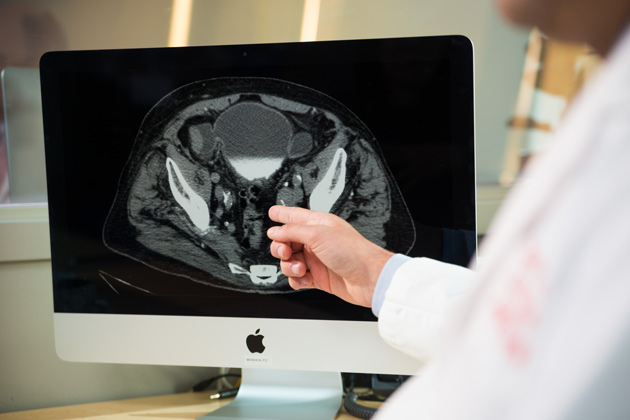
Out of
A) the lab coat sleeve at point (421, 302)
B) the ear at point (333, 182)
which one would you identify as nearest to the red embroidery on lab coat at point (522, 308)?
the lab coat sleeve at point (421, 302)

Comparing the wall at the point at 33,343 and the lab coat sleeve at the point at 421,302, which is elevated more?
the lab coat sleeve at the point at 421,302

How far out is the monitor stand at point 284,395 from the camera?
38.4 inches

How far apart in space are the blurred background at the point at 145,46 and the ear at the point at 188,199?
34 centimetres

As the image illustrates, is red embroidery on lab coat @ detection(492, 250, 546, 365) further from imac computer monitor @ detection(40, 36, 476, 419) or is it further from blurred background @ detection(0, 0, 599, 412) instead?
blurred background @ detection(0, 0, 599, 412)

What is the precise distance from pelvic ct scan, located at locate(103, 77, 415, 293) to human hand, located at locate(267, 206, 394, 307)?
0.05 metres

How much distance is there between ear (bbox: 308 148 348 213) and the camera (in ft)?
3.05

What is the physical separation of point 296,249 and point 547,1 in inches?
24.6

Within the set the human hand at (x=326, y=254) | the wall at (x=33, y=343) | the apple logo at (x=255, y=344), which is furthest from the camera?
the wall at (x=33, y=343)

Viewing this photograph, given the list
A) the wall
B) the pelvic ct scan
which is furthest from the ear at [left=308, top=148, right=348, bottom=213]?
the wall

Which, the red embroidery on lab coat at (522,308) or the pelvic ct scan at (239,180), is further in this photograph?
the pelvic ct scan at (239,180)

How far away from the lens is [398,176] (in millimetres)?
909

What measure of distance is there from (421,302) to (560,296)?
463mm

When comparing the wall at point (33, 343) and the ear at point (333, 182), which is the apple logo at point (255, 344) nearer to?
the ear at point (333, 182)

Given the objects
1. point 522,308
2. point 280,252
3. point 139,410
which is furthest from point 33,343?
point 522,308
